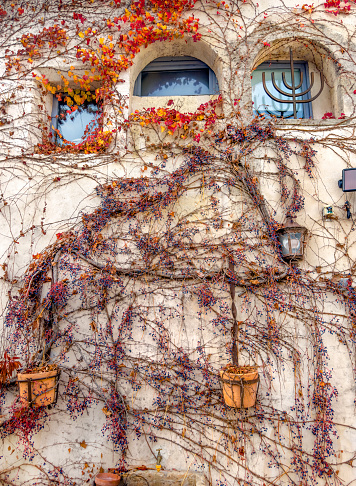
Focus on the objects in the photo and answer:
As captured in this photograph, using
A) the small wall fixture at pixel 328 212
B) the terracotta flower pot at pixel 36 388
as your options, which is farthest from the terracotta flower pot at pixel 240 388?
the small wall fixture at pixel 328 212

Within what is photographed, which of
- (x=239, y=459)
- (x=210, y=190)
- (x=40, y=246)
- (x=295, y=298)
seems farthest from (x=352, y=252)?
(x=40, y=246)

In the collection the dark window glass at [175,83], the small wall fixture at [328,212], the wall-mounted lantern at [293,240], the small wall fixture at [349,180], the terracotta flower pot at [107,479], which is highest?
the dark window glass at [175,83]

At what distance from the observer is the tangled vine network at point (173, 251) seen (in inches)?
116

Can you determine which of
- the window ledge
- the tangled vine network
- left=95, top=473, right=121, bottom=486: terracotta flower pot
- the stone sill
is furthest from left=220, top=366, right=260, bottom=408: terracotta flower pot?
the window ledge

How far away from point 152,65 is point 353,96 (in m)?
2.16

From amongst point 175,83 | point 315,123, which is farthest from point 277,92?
point 175,83

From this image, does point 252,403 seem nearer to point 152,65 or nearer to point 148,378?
point 148,378

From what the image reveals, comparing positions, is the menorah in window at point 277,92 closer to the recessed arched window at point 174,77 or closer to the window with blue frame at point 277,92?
the window with blue frame at point 277,92

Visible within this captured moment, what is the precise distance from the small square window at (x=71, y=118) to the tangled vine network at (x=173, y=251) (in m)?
0.10

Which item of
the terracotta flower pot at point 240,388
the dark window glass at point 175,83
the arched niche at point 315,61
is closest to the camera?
the terracotta flower pot at point 240,388

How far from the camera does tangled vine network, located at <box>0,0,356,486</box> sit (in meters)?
2.95

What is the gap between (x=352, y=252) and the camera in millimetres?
3246

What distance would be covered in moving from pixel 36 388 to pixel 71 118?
2769mm

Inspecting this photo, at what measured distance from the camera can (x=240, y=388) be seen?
271cm
